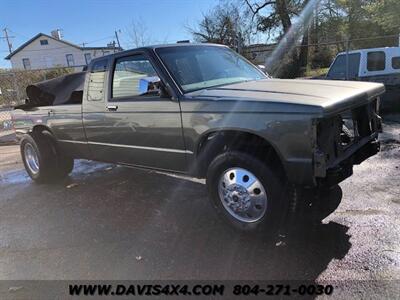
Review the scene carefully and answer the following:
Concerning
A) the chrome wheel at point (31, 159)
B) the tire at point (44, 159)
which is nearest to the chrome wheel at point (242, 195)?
the tire at point (44, 159)

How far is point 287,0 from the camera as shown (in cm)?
2998

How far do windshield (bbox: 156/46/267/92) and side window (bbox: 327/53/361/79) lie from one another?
7241 millimetres

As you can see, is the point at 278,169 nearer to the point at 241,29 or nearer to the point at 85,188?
the point at 85,188

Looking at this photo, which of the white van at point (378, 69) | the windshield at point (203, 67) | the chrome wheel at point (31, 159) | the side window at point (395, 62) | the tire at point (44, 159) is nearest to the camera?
the windshield at point (203, 67)

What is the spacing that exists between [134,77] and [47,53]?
5816 centimetres

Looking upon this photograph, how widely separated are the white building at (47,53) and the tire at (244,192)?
55.9 metres

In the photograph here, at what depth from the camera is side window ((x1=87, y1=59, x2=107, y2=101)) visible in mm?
5277

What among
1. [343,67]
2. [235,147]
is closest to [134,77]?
[235,147]

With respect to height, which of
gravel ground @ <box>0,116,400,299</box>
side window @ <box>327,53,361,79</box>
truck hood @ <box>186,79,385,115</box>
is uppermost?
truck hood @ <box>186,79,385,115</box>

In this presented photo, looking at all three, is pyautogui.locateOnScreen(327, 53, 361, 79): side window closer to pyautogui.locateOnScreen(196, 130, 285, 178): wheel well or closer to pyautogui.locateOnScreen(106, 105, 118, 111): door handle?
pyautogui.locateOnScreen(106, 105, 118, 111): door handle

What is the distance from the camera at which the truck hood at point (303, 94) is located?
11.1 ft

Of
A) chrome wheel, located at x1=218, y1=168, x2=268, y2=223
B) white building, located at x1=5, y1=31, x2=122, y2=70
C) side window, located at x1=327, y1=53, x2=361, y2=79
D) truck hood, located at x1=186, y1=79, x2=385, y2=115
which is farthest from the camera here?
white building, located at x1=5, y1=31, x2=122, y2=70

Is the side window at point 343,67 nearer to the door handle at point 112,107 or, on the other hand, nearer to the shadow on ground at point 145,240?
the shadow on ground at point 145,240

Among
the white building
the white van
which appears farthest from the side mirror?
the white building
